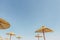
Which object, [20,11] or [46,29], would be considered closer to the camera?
[46,29]

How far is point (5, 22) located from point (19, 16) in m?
10.0

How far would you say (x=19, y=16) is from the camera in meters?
17.3

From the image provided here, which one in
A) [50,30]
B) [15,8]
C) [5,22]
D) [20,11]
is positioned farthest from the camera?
[20,11]

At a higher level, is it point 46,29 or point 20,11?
point 20,11

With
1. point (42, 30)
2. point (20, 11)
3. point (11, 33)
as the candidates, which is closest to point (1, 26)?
point (42, 30)

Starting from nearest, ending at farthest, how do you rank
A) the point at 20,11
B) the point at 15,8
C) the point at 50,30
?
the point at 50,30 < the point at 15,8 < the point at 20,11

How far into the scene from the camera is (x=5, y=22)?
7316 millimetres

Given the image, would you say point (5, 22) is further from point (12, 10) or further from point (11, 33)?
point (11, 33)

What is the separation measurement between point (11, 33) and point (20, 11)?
4080 mm

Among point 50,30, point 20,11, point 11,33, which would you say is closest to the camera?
point 50,30

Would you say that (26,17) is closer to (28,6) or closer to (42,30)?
(28,6)

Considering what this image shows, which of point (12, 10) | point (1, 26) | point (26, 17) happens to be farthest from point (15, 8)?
point (1, 26)

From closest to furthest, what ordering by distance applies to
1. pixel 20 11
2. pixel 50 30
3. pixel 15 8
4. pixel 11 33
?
pixel 50 30 < pixel 15 8 < pixel 20 11 < pixel 11 33

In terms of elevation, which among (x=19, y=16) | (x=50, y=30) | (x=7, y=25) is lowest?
(x=7, y=25)
